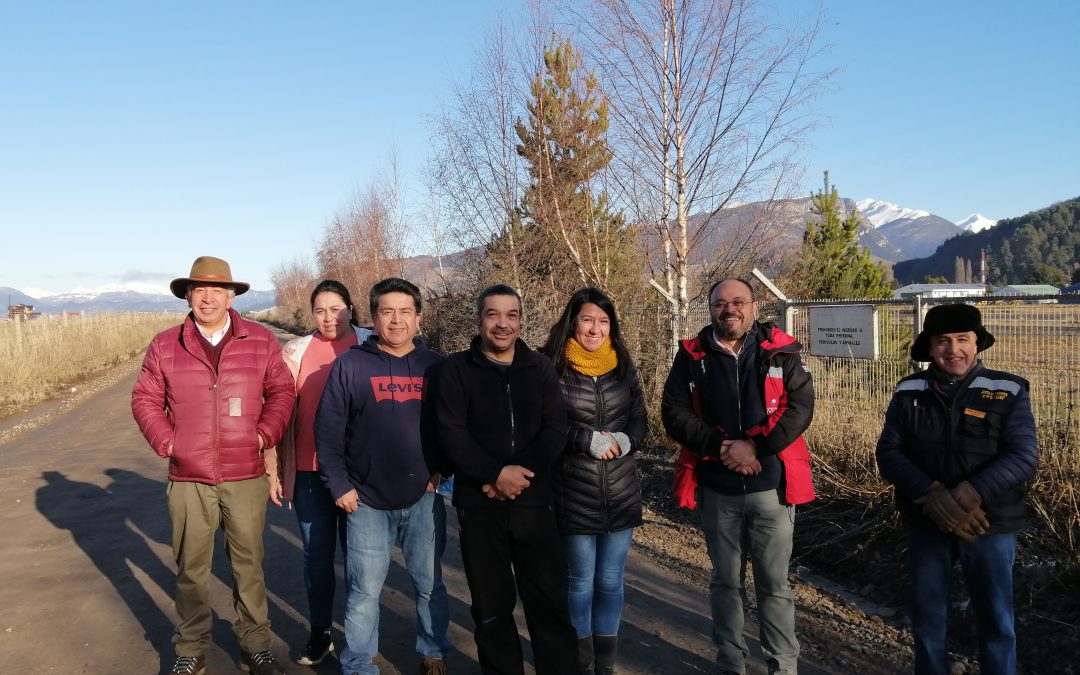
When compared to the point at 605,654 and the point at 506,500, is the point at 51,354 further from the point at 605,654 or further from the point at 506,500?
the point at 605,654

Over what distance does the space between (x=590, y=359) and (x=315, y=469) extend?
1705 mm

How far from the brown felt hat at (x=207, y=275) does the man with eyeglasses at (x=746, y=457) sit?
8.40ft

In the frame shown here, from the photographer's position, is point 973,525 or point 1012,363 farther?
point 1012,363

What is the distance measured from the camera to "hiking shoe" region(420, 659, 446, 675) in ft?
12.4

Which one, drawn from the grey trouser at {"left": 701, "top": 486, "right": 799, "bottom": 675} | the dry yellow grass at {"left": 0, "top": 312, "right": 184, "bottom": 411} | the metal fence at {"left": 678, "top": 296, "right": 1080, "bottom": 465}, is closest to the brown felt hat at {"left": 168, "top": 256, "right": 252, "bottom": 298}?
the grey trouser at {"left": 701, "top": 486, "right": 799, "bottom": 675}

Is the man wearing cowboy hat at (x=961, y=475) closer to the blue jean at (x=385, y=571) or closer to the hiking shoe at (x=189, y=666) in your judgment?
the blue jean at (x=385, y=571)

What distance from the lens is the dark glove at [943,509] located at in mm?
3156

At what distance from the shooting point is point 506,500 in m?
3.40

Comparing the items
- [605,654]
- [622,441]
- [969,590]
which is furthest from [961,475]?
[605,654]

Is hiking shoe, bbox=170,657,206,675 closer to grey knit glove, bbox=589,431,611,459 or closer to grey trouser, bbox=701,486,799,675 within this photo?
grey knit glove, bbox=589,431,611,459

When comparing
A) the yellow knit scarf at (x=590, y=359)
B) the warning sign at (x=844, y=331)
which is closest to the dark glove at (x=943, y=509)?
the yellow knit scarf at (x=590, y=359)

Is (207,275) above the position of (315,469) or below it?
above

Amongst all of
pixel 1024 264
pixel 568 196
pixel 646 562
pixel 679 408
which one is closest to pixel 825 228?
pixel 568 196

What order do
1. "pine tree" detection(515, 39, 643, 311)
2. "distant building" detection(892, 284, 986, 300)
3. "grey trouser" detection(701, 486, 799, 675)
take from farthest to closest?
1. "pine tree" detection(515, 39, 643, 311)
2. "distant building" detection(892, 284, 986, 300)
3. "grey trouser" detection(701, 486, 799, 675)
